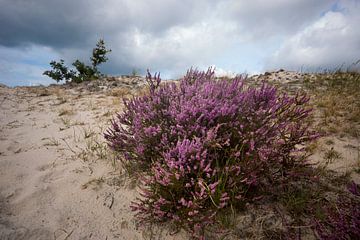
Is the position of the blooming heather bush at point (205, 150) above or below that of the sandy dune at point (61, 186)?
above

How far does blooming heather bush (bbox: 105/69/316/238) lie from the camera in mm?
2098

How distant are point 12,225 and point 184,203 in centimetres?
173

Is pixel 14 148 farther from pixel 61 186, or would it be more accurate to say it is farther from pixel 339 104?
pixel 339 104

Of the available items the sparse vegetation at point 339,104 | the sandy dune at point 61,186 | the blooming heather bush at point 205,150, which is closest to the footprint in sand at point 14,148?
the sandy dune at point 61,186

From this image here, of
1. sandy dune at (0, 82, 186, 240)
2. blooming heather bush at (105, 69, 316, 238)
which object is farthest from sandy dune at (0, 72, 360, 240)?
blooming heather bush at (105, 69, 316, 238)

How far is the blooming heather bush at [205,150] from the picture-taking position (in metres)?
2.10

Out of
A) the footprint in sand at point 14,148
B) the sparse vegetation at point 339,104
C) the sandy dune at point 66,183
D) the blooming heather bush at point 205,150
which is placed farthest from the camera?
the sparse vegetation at point 339,104

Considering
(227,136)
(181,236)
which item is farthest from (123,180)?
(227,136)

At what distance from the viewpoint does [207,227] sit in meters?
2.14

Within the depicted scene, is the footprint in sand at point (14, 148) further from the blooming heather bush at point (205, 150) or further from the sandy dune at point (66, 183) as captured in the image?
the blooming heather bush at point (205, 150)

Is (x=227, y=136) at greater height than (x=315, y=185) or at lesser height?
greater

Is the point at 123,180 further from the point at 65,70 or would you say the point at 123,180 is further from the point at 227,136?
the point at 65,70

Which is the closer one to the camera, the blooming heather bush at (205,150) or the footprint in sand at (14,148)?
the blooming heather bush at (205,150)

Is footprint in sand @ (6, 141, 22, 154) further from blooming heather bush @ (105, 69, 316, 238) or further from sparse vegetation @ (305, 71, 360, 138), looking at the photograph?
sparse vegetation @ (305, 71, 360, 138)
